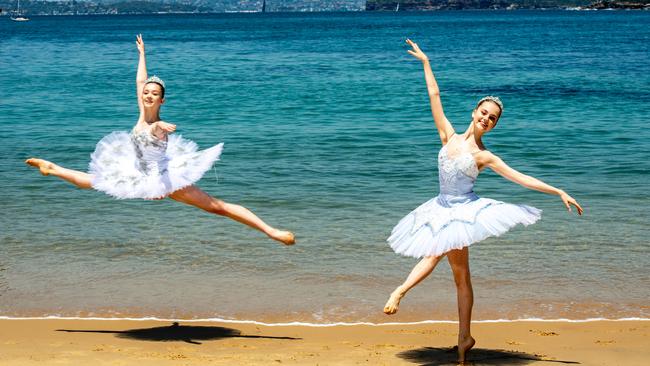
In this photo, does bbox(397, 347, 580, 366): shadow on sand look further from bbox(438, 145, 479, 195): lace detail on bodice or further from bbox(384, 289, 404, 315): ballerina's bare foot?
bbox(438, 145, 479, 195): lace detail on bodice

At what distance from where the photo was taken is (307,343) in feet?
24.5

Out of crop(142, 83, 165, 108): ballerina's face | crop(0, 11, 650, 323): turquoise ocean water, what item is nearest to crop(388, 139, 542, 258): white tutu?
crop(0, 11, 650, 323): turquoise ocean water

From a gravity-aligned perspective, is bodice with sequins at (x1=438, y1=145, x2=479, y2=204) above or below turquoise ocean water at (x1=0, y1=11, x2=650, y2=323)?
above

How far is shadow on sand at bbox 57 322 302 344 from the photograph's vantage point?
769 cm

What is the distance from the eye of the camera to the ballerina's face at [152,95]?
7.61m

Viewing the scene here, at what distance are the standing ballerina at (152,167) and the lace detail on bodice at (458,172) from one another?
1.49m

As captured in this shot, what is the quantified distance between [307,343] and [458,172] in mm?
1927

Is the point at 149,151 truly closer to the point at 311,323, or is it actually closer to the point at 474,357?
the point at 311,323

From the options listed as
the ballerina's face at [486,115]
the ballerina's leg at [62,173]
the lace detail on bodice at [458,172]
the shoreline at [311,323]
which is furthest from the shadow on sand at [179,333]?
the ballerina's face at [486,115]

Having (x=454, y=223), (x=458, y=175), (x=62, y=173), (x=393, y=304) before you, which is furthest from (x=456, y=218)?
(x=62, y=173)

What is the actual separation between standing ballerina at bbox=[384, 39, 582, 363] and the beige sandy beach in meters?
0.67

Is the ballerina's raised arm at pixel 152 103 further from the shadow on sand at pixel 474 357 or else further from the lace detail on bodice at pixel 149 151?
the shadow on sand at pixel 474 357

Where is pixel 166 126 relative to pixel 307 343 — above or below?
above

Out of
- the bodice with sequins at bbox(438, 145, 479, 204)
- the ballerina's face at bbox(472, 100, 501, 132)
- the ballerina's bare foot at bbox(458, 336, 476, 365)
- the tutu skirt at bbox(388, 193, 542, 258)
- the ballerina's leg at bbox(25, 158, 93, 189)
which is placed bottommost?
the ballerina's bare foot at bbox(458, 336, 476, 365)
